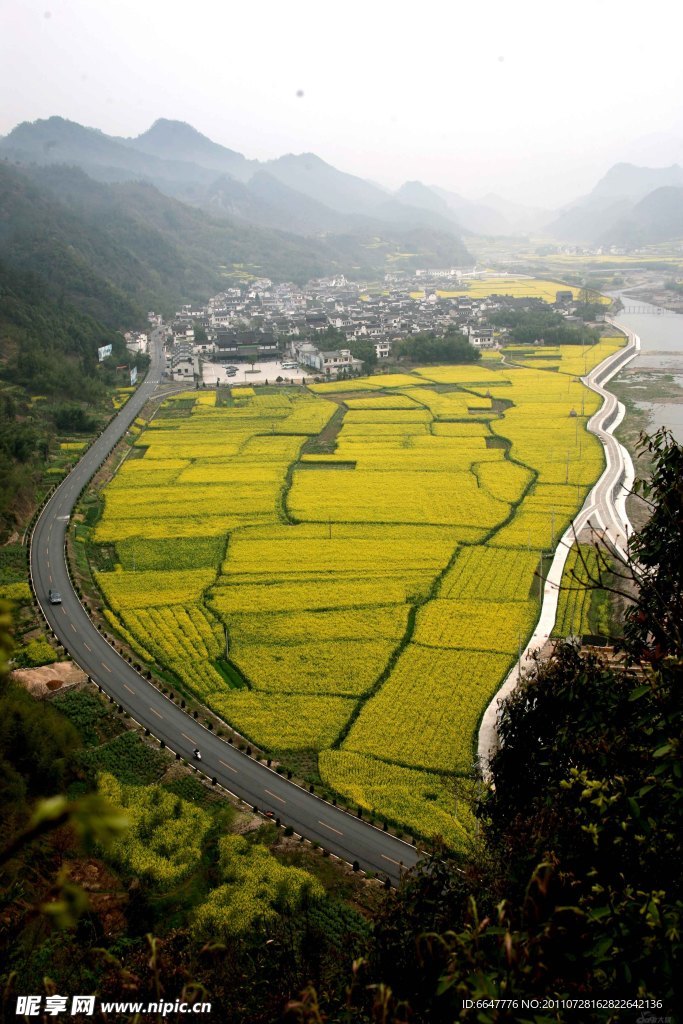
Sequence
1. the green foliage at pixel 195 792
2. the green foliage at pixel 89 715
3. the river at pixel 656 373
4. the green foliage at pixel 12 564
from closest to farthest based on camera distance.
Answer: the green foliage at pixel 195 792 → the green foliage at pixel 89 715 → the green foliage at pixel 12 564 → the river at pixel 656 373

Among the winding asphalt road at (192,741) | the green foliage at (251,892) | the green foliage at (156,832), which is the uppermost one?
the green foliage at (251,892)

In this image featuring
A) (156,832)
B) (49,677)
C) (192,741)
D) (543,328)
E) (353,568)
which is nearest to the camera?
(156,832)

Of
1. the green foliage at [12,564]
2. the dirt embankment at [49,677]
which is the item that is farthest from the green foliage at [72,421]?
the dirt embankment at [49,677]

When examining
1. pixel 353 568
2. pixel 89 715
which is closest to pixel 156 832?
pixel 89 715

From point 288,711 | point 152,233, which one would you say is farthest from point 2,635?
point 152,233

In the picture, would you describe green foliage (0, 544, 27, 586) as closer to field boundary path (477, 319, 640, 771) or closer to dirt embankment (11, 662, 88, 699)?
dirt embankment (11, 662, 88, 699)

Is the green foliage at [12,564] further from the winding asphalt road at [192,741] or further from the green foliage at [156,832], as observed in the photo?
the green foliage at [156,832]

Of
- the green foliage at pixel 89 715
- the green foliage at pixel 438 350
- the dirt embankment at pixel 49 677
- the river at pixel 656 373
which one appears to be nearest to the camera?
the green foliage at pixel 89 715

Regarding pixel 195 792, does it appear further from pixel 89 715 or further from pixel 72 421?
pixel 72 421
